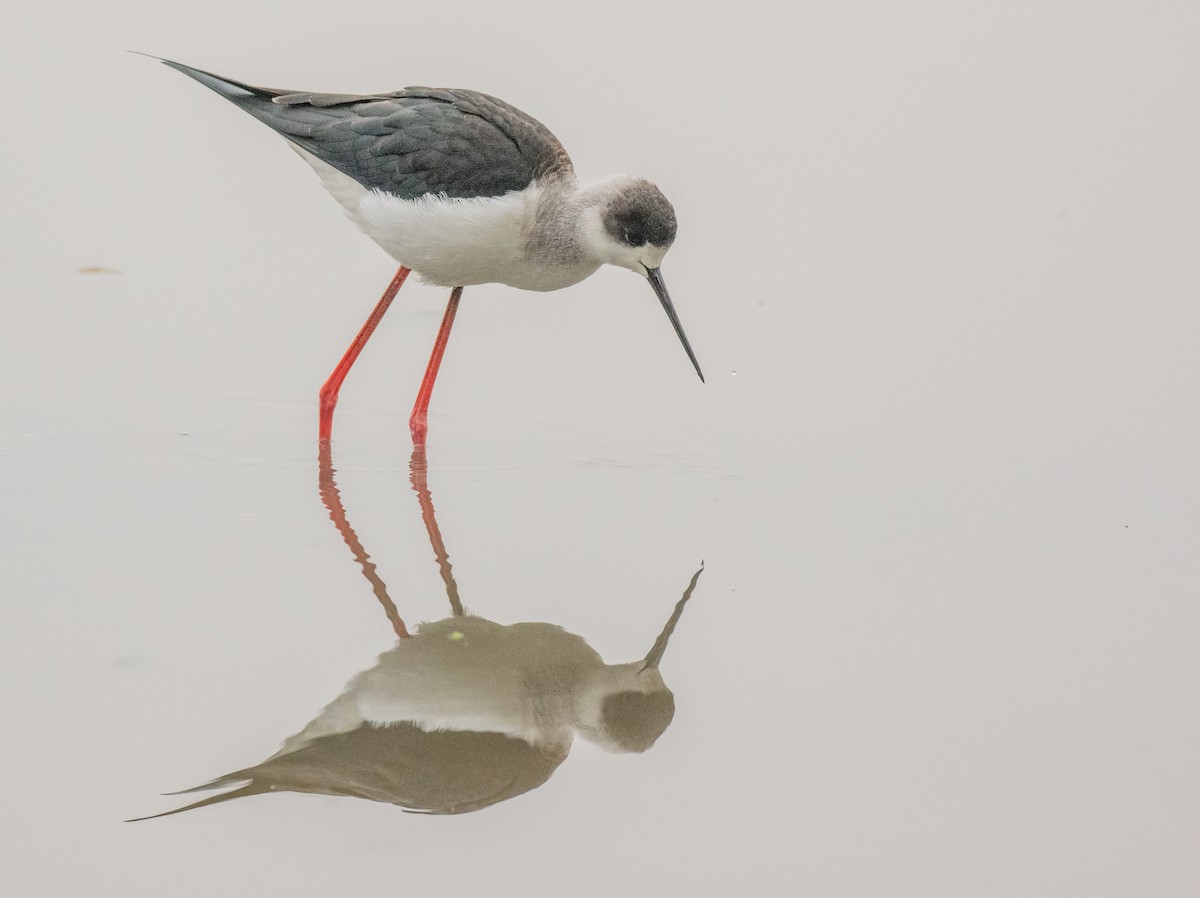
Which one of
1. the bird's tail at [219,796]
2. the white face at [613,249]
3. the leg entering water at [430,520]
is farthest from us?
the white face at [613,249]

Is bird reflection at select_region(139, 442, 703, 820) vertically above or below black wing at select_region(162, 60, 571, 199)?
below

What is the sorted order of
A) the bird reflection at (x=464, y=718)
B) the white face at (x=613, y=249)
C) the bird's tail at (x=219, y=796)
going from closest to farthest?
1. the bird's tail at (x=219, y=796)
2. the bird reflection at (x=464, y=718)
3. the white face at (x=613, y=249)

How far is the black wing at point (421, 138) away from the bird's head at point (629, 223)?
0.80 ft

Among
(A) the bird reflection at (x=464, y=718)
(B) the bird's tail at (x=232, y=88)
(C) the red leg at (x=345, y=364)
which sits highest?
(B) the bird's tail at (x=232, y=88)

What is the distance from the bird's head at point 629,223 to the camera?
5.88m

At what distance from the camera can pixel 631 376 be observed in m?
6.76

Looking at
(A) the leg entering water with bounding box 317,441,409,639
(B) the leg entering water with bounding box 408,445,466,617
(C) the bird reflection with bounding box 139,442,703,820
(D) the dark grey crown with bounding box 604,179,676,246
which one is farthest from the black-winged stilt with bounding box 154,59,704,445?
(C) the bird reflection with bounding box 139,442,703,820

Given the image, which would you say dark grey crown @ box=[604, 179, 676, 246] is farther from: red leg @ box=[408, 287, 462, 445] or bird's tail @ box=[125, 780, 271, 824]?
bird's tail @ box=[125, 780, 271, 824]

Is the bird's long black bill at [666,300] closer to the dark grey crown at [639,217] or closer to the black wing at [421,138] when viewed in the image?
the dark grey crown at [639,217]

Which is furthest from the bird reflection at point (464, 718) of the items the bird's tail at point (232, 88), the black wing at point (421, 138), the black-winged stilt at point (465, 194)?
the bird's tail at point (232, 88)

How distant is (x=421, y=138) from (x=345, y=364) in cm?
97

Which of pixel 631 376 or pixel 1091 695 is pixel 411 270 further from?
pixel 1091 695

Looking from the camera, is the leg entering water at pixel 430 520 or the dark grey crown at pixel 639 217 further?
the dark grey crown at pixel 639 217

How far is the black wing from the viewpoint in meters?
5.84
